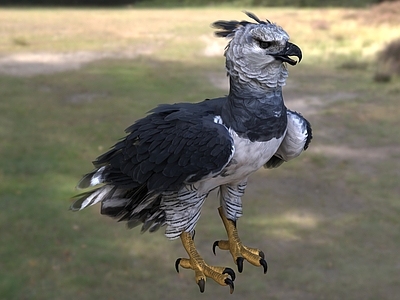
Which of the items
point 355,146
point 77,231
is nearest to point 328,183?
point 355,146

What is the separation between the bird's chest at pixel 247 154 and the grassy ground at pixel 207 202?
364 cm

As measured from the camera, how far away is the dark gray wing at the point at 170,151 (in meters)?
1.38

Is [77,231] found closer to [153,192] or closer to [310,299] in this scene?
[310,299]

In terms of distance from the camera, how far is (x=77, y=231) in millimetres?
5695

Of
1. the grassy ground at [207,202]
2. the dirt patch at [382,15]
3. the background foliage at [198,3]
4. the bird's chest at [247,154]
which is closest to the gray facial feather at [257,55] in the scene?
the bird's chest at [247,154]

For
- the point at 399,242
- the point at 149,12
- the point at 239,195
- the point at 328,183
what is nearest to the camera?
the point at 239,195

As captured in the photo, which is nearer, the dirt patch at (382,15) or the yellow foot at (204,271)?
the yellow foot at (204,271)

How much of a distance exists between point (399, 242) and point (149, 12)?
19.2m

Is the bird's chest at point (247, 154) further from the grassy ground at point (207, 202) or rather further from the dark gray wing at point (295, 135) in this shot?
the grassy ground at point (207, 202)

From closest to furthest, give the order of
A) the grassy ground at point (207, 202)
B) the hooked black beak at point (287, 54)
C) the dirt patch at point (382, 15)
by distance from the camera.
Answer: the hooked black beak at point (287, 54) → the grassy ground at point (207, 202) → the dirt patch at point (382, 15)

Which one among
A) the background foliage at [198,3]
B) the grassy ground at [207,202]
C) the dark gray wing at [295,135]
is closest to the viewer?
the dark gray wing at [295,135]

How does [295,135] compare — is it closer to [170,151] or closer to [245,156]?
[245,156]

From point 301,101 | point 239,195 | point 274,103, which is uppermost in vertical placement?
point 274,103

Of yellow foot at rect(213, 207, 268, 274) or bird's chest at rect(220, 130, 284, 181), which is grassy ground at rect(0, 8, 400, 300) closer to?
yellow foot at rect(213, 207, 268, 274)
